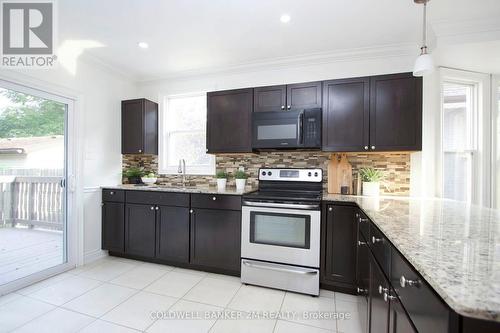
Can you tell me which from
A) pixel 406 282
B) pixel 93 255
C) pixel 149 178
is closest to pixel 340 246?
pixel 406 282

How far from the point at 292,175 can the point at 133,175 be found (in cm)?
234

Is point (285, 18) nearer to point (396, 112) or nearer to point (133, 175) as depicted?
point (396, 112)

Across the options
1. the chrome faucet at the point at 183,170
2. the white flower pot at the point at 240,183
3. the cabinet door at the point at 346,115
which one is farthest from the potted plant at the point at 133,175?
the cabinet door at the point at 346,115

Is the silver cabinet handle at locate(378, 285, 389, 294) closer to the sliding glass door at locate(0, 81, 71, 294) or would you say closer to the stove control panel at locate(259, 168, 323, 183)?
the stove control panel at locate(259, 168, 323, 183)

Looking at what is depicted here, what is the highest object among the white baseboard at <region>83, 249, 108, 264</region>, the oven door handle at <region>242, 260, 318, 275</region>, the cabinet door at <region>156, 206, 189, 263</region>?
the cabinet door at <region>156, 206, 189, 263</region>

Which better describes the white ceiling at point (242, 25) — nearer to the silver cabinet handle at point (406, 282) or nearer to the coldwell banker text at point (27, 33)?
the coldwell banker text at point (27, 33)

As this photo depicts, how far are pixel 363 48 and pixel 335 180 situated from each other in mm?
1531

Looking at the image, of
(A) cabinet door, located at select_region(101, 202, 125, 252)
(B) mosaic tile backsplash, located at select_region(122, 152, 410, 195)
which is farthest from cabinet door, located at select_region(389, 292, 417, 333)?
(A) cabinet door, located at select_region(101, 202, 125, 252)

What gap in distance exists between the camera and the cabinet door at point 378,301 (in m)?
1.12

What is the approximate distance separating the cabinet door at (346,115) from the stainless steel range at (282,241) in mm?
680

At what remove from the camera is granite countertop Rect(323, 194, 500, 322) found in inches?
21.3

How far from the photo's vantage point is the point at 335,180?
272cm

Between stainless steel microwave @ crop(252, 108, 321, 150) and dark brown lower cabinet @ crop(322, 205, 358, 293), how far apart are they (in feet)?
2.53

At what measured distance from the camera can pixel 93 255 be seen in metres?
3.03
